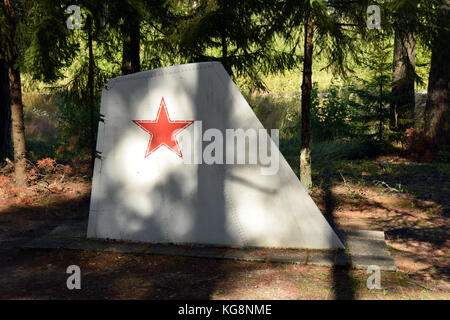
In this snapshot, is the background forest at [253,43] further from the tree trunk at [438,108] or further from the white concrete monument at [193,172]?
the white concrete monument at [193,172]

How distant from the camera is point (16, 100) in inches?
370

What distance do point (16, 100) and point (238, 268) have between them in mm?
5945

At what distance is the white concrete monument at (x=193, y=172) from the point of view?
19.6 feet

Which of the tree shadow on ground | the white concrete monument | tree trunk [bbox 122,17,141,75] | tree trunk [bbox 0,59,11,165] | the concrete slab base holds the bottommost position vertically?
the tree shadow on ground

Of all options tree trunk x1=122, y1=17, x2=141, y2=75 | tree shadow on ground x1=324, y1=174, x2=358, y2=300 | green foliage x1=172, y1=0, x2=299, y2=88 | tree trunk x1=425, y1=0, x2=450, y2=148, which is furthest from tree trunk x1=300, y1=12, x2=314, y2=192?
tree trunk x1=425, y1=0, x2=450, y2=148

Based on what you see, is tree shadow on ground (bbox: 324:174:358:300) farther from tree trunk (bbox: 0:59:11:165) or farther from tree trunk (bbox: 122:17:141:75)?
tree trunk (bbox: 0:59:11:165)

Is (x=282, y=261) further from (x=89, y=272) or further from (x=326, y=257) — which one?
(x=89, y=272)

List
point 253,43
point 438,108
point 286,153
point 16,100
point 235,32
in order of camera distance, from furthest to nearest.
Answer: point 286,153 < point 438,108 < point 253,43 < point 235,32 < point 16,100

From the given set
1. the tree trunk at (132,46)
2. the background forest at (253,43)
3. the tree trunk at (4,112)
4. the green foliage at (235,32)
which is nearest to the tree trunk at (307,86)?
the background forest at (253,43)

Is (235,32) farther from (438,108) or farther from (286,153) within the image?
(438,108)

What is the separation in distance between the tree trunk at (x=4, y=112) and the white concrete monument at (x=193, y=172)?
667cm

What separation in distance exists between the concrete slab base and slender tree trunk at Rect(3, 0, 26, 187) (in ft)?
11.2

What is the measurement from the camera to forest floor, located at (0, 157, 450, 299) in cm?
491

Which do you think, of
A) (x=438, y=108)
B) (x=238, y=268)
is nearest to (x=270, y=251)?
(x=238, y=268)
